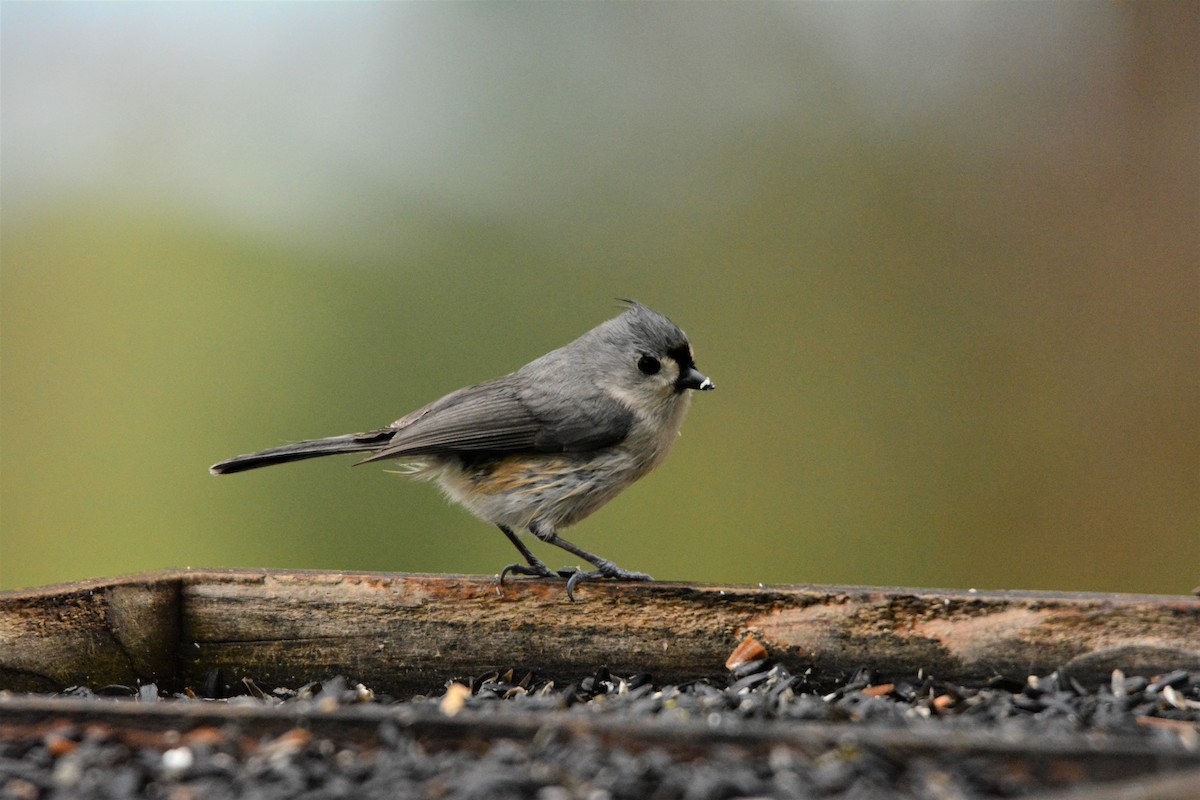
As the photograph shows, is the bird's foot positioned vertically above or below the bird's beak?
below

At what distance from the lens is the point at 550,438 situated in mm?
3648

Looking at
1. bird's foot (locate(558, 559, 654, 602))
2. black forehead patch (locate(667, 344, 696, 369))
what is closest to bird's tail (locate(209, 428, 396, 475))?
bird's foot (locate(558, 559, 654, 602))

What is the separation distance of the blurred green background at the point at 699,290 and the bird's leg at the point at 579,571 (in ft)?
4.80

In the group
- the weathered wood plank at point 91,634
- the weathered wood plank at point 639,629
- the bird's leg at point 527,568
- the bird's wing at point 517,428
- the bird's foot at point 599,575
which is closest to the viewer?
the weathered wood plank at point 639,629

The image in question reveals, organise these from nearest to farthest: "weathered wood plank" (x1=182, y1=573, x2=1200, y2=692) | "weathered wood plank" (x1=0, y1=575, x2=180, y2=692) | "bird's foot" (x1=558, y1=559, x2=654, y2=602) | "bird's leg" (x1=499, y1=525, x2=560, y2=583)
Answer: "weathered wood plank" (x1=182, y1=573, x2=1200, y2=692) → "weathered wood plank" (x1=0, y1=575, x2=180, y2=692) → "bird's foot" (x1=558, y1=559, x2=654, y2=602) → "bird's leg" (x1=499, y1=525, x2=560, y2=583)

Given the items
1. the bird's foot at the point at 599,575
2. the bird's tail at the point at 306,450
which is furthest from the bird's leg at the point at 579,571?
the bird's tail at the point at 306,450

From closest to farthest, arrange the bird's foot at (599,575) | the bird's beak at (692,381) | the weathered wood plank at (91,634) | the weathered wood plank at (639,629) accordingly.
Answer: the weathered wood plank at (639,629) < the weathered wood plank at (91,634) < the bird's foot at (599,575) < the bird's beak at (692,381)

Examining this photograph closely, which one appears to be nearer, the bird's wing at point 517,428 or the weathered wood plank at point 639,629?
the weathered wood plank at point 639,629

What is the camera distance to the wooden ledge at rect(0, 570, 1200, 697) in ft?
8.69

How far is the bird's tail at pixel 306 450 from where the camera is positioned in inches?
145

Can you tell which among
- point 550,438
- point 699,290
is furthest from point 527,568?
point 699,290

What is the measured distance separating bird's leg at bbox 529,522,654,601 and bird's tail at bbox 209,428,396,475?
23.0 inches

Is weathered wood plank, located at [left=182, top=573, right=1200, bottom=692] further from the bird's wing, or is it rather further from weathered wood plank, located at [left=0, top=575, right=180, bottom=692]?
the bird's wing

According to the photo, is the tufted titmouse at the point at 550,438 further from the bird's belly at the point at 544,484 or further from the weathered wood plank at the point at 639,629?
the weathered wood plank at the point at 639,629
